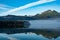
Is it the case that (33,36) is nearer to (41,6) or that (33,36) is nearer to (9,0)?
(41,6)

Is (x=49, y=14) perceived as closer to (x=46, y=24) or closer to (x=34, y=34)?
(x=46, y=24)

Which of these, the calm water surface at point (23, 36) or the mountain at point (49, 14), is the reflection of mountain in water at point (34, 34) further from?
the mountain at point (49, 14)

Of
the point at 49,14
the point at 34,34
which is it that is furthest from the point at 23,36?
the point at 49,14

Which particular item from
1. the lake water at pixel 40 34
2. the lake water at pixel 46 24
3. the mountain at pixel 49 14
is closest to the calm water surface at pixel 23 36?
the lake water at pixel 40 34

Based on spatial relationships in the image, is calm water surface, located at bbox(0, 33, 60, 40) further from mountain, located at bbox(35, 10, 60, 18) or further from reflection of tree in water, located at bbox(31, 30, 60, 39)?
mountain, located at bbox(35, 10, 60, 18)

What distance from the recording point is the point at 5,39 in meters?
2.47

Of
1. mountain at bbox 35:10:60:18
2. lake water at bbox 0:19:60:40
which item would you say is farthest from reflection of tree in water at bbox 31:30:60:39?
mountain at bbox 35:10:60:18

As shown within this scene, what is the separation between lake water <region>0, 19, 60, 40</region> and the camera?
2.50 metres

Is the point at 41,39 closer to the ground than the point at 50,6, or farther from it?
closer to the ground

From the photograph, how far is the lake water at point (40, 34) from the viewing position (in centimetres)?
250

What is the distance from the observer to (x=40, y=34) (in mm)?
2559

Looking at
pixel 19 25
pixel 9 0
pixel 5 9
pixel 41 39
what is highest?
pixel 9 0

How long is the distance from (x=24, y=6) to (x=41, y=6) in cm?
31

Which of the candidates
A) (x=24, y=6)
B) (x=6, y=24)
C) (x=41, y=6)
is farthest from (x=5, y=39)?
(x=41, y=6)
